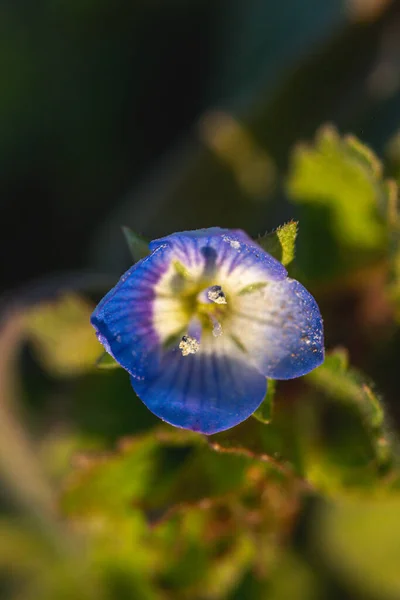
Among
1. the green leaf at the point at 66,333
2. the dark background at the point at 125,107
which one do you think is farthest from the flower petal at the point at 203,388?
the dark background at the point at 125,107

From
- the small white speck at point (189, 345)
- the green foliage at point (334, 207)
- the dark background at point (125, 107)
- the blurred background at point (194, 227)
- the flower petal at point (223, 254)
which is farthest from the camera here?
the dark background at point (125, 107)

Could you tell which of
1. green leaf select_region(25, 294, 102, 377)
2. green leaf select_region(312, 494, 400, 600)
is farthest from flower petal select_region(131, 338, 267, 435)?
green leaf select_region(312, 494, 400, 600)

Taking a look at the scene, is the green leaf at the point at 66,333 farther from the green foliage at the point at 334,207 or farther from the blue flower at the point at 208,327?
the green foliage at the point at 334,207

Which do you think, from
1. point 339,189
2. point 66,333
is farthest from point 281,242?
point 66,333

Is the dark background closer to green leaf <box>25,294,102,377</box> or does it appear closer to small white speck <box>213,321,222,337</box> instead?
green leaf <box>25,294,102,377</box>

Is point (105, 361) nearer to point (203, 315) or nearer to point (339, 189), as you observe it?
point (203, 315)

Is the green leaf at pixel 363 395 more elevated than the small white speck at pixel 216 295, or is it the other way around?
the small white speck at pixel 216 295
